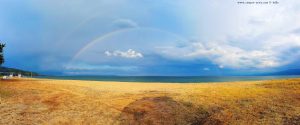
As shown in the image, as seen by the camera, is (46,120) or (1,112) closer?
(46,120)

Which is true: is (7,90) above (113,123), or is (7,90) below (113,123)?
above

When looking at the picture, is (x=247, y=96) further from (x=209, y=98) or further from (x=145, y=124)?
(x=145, y=124)

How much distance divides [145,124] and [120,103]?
19.9 ft

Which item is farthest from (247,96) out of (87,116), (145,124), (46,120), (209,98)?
(46,120)

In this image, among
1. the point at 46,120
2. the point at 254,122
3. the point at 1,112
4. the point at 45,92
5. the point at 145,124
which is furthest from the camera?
the point at 45,92

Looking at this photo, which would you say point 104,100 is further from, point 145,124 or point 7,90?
point 7,90

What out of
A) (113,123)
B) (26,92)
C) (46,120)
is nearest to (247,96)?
(113,123)

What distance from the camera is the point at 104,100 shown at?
28.2m

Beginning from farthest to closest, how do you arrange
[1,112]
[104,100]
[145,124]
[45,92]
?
[45,92]
[104,100]
[1,112]
[145,124]

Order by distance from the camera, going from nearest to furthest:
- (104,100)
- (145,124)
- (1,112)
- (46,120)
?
(145,124) → (46,120) → (1,112) → (104,100)

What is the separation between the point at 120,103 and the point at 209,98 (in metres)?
8.26

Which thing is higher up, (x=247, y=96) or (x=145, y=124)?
(x=247, y=96)

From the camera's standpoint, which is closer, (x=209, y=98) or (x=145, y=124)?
(x=145, y=124)

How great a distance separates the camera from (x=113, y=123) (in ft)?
71.1
